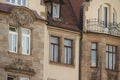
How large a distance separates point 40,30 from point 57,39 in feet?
8.49

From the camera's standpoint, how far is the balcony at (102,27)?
5734cm

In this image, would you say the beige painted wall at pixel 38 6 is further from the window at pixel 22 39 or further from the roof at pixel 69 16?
the window at pixel 22 39

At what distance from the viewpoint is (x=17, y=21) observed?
2047 inches

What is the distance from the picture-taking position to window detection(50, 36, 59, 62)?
55.0 meters

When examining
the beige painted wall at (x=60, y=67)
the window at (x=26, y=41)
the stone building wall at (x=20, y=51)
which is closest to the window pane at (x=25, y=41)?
the window at (x=26, y=41)

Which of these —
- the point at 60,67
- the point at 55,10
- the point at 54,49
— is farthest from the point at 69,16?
the point at 60,67

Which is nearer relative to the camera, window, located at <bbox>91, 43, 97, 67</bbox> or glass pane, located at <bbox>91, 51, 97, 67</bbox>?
glass pane, located at <bbox>91, 51, 97, 67</bbox>

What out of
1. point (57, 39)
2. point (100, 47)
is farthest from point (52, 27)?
point (100, 47)

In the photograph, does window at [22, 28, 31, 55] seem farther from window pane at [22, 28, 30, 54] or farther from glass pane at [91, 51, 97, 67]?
glass pane at [91, 51, 97, 67]

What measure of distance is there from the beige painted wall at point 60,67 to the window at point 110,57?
2822mm

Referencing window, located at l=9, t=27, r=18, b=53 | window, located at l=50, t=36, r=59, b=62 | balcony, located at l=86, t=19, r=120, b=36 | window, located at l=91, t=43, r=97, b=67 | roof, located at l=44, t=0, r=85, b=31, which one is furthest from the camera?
balcony, located at l=86, t=19, r=120, b=36

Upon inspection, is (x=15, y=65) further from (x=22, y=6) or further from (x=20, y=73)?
(x=22, y=6)

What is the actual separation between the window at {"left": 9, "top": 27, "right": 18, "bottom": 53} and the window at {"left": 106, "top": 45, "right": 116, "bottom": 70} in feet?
29.7

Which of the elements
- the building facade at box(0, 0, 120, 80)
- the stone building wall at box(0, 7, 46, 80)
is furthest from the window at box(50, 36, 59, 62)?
the stone building wall at box(0, 7, 46, 80)
